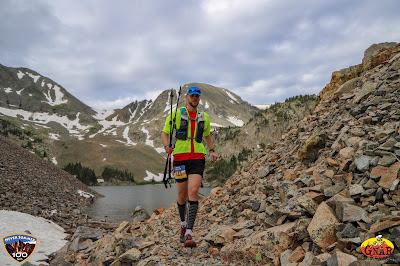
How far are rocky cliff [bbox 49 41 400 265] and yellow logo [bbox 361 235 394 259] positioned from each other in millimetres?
67

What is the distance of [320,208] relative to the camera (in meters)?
4.12

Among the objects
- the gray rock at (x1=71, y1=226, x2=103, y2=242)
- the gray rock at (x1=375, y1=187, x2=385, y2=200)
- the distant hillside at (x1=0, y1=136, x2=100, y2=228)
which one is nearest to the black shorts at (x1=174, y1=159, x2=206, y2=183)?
the gray rock at (x1=375, y1=187, x2=385, y2=200)

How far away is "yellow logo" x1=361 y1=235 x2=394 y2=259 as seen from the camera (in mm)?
2906

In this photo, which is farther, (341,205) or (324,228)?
(341,205)

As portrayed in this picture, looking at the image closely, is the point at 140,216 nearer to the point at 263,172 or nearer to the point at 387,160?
the point at 263,172

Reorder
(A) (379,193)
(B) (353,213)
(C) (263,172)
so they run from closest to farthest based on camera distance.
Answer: (B) (353,213), (A) (379,193), (C) (263,172)

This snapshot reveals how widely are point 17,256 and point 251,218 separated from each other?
330 inches

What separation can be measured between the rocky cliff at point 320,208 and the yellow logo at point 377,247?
67mm

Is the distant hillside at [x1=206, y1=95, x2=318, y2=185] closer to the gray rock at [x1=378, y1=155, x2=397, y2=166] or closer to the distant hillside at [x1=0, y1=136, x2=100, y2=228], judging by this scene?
the distant hillside at [x1=0, y1=136, x2=100, y2=228]

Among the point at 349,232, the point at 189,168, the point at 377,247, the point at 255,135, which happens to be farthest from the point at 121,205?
the point at 255,135

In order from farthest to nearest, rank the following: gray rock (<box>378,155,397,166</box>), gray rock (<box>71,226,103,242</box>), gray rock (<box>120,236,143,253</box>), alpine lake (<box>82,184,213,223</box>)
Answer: alpine lake (<box>82,184,213,223</box>) < gray rock (<box>71,226,103,242</box>) < gray rock (<box>120,236,143,253</box>) < gray rock (<box>378,155,397,166</box>)

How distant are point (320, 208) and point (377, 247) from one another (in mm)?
1129

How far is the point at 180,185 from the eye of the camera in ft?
22.0

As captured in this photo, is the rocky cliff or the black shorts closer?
the rocky cliff
